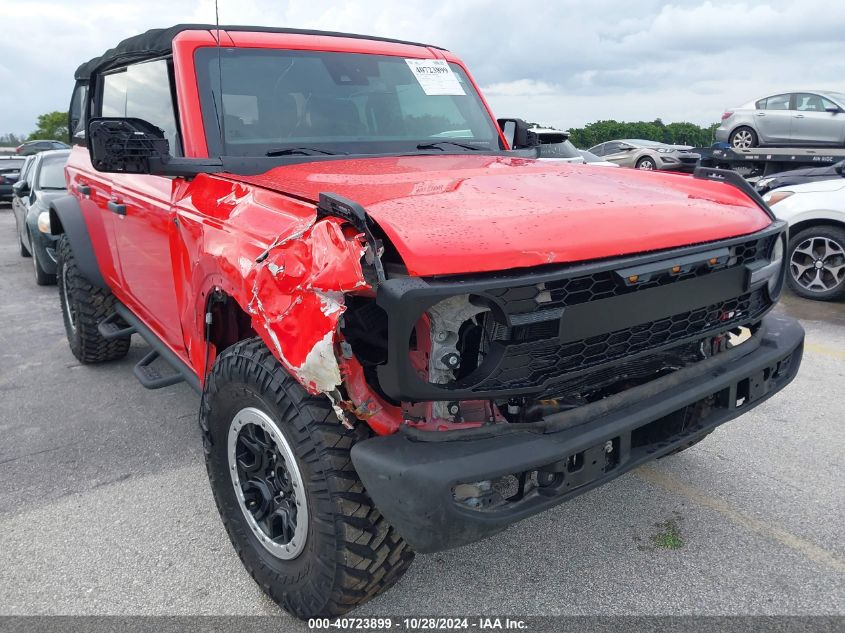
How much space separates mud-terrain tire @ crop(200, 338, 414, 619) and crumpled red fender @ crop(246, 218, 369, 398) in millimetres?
155

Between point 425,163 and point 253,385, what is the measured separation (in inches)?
49.7

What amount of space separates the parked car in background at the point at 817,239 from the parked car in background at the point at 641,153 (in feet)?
39.1

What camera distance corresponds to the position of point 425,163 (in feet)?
9.41

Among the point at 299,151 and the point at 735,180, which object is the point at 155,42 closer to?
the point at 299,151

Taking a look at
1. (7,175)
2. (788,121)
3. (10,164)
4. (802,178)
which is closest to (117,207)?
(802,178)

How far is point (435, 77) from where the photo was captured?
3.57m

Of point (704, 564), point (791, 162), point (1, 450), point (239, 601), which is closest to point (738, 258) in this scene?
point (704, 564)

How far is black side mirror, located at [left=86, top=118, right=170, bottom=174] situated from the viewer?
2584 mm

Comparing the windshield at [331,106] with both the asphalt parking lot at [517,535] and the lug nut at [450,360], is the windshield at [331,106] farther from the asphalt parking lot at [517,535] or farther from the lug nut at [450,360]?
the asphalt parking lot at [517,535]

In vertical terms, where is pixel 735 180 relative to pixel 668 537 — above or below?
above

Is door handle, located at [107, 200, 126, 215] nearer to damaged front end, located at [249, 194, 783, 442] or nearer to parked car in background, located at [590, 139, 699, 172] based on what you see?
damaged front end, located at [249, 194, 783, 442]

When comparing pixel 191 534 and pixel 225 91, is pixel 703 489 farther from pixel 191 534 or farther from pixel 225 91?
pixel 225 91

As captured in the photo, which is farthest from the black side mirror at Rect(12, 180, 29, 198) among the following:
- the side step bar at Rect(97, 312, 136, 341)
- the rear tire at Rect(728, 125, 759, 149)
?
the rear tire at Rect(728, 125, 759, 149)

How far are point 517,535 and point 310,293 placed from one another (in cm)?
148
